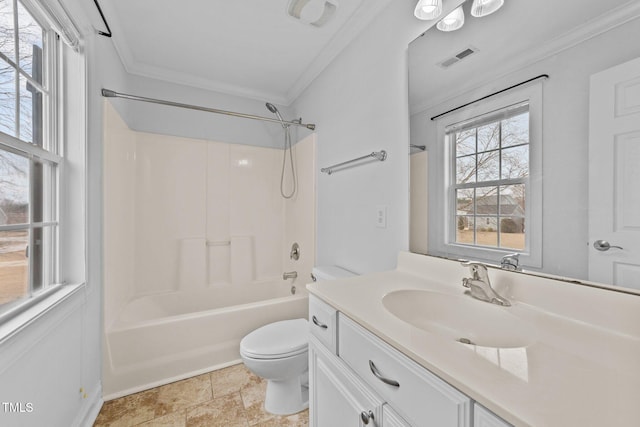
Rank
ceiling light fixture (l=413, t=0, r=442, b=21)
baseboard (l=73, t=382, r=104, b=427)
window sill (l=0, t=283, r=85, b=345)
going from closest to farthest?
window sill (l=0, t=283, r=85, b=345) → ceiling light fixture (l=413, t=0, r=442, b=21) → baseboard (l=73, t=382, r=104, b=427)

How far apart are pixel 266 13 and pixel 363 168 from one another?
1147mm

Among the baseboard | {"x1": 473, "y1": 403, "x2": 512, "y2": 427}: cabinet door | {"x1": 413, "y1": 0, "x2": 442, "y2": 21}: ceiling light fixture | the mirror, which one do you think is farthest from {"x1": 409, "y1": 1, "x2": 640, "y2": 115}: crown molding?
the baseboard

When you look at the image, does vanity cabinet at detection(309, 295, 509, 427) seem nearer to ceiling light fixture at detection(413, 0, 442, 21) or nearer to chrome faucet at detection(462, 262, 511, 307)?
chrome faucet at detection(462, 262, 511, 307)

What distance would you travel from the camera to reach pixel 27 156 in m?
1.05

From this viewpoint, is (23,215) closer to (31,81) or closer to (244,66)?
(31,81)

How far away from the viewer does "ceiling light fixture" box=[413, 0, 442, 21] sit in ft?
3.80

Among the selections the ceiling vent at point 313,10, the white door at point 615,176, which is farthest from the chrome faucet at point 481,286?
the ceiling vent at point 313,10

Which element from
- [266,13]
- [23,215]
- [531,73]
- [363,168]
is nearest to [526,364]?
[531,73]

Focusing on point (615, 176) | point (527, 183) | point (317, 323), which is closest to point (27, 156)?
point (317, 323)

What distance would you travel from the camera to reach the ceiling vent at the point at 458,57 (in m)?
1.05

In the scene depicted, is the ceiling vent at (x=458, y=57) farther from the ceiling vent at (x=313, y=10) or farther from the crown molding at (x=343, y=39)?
the ceiling vent at (x=313, y=10)

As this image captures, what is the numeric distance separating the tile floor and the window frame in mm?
1206

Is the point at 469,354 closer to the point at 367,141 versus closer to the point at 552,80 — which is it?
the point at 552,80

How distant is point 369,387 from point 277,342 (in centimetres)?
87
